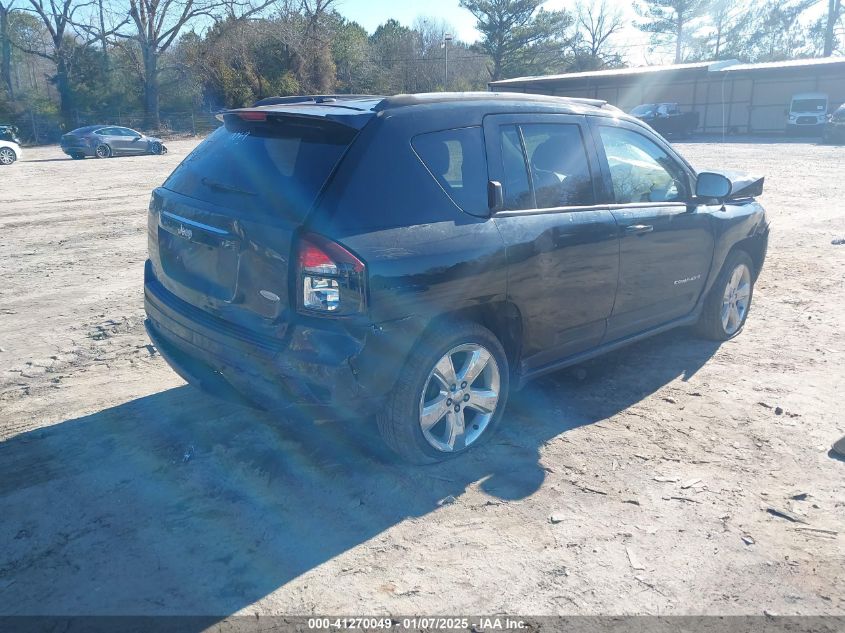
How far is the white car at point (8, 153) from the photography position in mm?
24484

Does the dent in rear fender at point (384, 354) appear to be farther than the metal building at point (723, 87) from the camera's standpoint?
No

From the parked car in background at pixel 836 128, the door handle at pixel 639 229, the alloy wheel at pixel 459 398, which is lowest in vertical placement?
the alloy wheel at pixel 459 398

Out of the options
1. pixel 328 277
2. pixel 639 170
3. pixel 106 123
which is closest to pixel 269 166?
pixel 328 277

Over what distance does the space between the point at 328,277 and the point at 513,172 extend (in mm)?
1410

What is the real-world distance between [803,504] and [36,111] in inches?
1935

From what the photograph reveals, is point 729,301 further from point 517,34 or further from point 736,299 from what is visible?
point 517,34

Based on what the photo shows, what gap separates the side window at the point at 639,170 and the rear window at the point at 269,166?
2.00m

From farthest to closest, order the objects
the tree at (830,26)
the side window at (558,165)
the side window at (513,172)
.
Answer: the tree at (830,26) → the side window at (558,165) → the side window at (513,172)

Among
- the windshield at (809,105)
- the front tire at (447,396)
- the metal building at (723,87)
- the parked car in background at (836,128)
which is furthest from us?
the metal building at (723,87)

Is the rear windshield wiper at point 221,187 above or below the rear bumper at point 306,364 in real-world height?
above

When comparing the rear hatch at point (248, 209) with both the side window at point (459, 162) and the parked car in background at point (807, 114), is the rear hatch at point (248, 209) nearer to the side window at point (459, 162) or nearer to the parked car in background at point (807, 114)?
the side window at point (459, 162)

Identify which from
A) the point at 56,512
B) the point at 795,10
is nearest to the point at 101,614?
the point at 56,512

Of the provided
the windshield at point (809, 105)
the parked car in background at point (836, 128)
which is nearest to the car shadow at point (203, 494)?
the parked car in background at point (836, 128)

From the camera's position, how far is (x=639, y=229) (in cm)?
471
